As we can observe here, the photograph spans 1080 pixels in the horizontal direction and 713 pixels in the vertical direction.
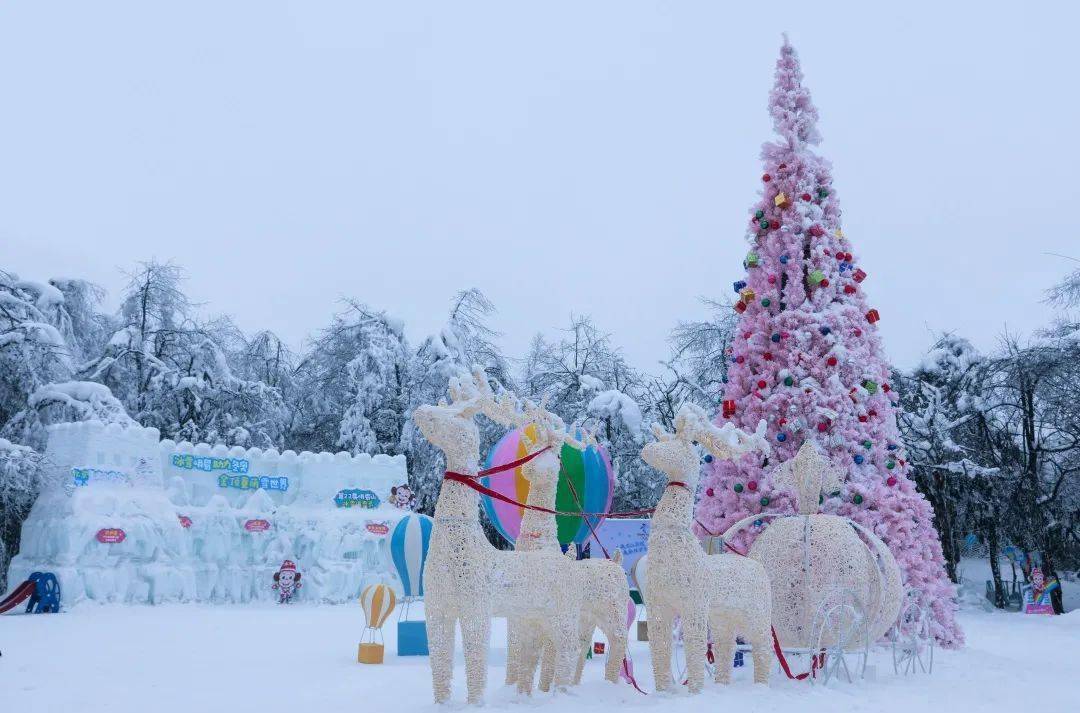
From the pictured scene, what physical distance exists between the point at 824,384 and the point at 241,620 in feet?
29.9

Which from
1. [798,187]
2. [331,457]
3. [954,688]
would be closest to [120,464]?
[331,457]

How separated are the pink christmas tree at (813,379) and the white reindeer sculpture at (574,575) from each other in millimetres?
2948

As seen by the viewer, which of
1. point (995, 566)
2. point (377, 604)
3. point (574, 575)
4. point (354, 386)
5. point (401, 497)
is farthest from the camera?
point (354, 386)

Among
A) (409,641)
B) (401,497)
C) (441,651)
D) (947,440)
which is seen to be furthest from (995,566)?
(441,651)

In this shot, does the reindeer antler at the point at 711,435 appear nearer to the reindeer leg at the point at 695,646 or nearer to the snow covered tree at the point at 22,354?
the reindeer leg at the point at 695,646

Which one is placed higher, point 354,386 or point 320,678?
point 354,386

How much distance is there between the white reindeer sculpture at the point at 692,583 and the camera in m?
6.54

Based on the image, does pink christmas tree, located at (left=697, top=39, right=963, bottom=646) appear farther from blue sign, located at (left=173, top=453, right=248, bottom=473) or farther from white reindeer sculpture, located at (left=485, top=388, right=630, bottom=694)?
blue sign, located at (left=173, top=453, right=248, bottom=473)

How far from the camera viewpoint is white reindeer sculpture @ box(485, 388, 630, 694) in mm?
6445

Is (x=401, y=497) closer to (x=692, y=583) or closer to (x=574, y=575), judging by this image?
(x=574, y=575)

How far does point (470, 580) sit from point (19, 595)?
11.0 meters

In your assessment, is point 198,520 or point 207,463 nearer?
point 198,520

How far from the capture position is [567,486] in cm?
943

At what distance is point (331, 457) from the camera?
17.6 metres
